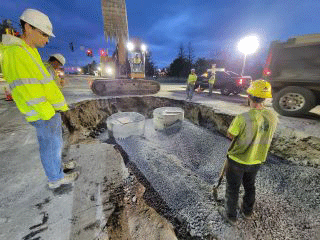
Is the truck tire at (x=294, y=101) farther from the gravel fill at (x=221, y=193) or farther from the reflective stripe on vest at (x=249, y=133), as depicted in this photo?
the reflective stripe on vest at (x=249, y=133)

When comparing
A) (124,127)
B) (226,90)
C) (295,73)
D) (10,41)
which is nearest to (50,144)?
(10,41)

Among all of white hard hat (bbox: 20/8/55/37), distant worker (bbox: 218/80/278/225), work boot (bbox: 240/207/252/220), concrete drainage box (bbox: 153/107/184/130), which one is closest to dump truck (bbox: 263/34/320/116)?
concrete drainage box (bbox: 153/107/184/130)

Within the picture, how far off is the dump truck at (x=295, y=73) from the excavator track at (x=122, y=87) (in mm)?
7130

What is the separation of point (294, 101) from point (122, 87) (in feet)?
28.9

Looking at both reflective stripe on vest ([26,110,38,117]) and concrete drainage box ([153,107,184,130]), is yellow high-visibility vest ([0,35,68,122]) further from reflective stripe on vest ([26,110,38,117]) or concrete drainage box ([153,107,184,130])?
concrete drainage box ([153,107,184,130])

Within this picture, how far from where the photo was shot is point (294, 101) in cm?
545

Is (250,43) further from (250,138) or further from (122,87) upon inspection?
(250,138)

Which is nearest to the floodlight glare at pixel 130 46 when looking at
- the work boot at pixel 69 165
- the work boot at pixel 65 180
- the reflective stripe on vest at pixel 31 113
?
the work boot at pixel 69 165

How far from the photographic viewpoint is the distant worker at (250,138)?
1930mm

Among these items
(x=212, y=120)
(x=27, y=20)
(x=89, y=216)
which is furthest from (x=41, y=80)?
(x=212, y=120)

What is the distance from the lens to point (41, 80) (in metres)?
1.82

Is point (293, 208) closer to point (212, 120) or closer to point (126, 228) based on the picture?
point (126, 228)

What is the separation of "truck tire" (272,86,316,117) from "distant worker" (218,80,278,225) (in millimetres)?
4404

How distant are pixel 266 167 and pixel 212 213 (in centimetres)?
206
